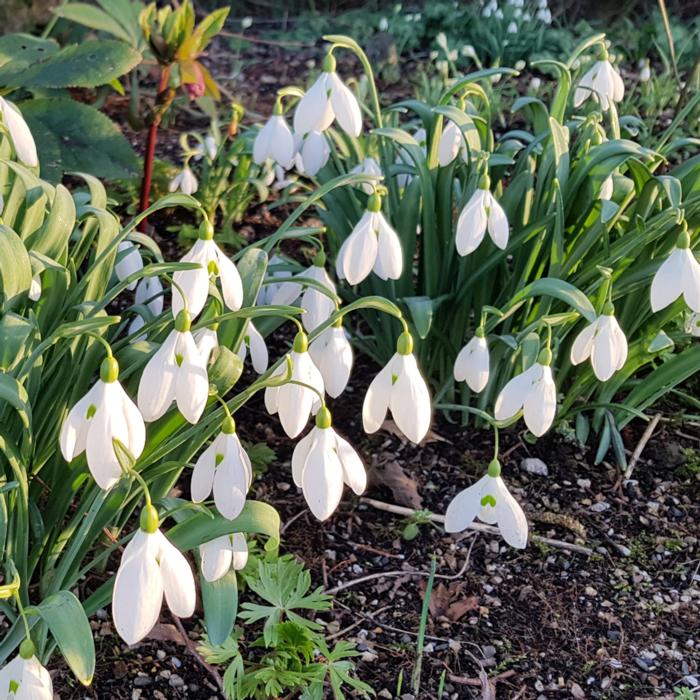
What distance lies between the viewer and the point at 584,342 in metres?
1.83

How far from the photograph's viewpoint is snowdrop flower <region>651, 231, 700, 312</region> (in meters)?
1.74

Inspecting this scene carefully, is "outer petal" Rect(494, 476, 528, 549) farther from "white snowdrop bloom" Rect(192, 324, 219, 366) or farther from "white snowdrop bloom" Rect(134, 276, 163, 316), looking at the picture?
"white snowdrop bloom" Rect(134, 276, 163, 316)

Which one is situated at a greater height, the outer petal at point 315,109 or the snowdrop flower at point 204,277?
the outer petal at point 315,109

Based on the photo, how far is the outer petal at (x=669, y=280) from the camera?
1.75 metres

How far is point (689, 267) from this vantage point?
5.74 ft

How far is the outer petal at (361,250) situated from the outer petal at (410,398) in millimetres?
322

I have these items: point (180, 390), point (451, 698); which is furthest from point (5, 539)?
point (451, 698)

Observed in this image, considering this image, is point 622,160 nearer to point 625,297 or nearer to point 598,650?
point 625,297

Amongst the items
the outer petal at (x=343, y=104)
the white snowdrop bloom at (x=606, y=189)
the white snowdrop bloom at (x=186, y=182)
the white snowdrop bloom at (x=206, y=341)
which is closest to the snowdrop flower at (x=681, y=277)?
the white snowdrop bloom at (x=606, y=189)

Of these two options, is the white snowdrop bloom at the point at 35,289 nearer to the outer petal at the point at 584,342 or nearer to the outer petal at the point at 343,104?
the outer petal at the point at 343,104

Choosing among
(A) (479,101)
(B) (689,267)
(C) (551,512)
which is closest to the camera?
(B) (689,267)

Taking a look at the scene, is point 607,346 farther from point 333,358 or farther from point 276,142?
point 276,142

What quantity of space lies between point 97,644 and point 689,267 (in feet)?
4.04

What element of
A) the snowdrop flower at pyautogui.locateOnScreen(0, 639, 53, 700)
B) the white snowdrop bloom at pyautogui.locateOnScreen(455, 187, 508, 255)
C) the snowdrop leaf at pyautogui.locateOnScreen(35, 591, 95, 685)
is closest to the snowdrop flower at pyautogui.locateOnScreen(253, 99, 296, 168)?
the white snowdrop bloom at pyautogui.locateOnScreen(455, 187, 508, 255)
